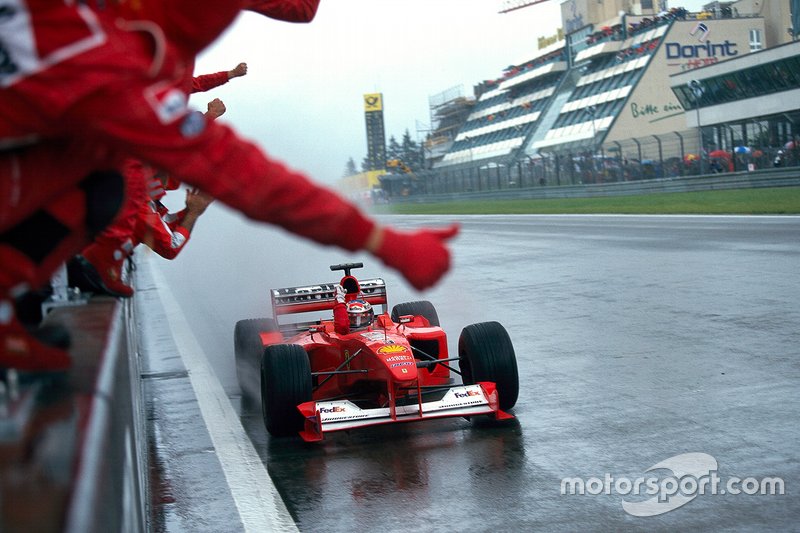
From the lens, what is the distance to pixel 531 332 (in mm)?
10961

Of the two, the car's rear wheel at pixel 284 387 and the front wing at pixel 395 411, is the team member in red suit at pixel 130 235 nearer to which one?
the car's rear wheel at pixel 284 387

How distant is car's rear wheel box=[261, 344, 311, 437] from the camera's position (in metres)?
6.96

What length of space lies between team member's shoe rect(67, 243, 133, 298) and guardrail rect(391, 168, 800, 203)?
28.1 meters

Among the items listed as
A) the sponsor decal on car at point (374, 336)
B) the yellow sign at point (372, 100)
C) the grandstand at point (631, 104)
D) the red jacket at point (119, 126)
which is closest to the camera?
the red jacket at point (119, 126)

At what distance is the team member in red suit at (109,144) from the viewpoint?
86.3 inches

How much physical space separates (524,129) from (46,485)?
8880cm

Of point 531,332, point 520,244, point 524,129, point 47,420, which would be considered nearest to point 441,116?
point 524,129

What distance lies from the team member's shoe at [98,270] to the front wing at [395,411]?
2.00 meters

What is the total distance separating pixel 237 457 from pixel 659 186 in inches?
1329

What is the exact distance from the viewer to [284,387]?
275 inches

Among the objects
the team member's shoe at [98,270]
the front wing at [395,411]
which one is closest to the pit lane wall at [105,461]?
the team member's shoe at [98,270]

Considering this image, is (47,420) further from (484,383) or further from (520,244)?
(520,244)

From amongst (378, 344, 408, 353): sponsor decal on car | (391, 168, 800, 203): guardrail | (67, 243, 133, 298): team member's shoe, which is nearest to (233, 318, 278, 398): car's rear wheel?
(378, 344, 408, 353): sponsor decal on car

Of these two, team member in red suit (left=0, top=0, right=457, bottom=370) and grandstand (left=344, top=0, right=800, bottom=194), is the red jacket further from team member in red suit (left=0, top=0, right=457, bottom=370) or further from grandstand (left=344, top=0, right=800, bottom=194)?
grandstand (left=344, top=0, right=800, bottom=194)
